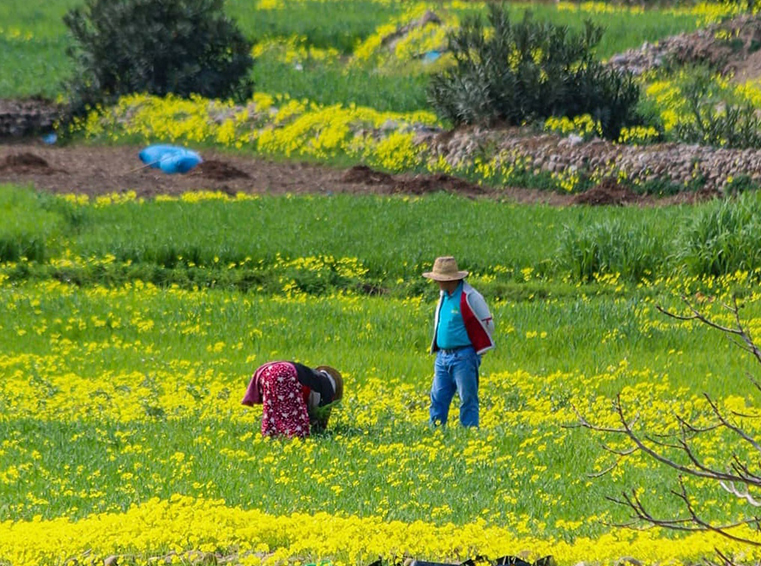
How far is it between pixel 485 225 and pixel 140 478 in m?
11.9

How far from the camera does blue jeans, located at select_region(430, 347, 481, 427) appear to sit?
1127cm

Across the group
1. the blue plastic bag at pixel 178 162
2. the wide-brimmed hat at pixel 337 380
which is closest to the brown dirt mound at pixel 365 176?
the blue plastic bag at pixel 178 162

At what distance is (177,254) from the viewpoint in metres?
19.5

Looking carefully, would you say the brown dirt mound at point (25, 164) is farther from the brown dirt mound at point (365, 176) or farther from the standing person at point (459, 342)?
the standing person at point (459, 342)

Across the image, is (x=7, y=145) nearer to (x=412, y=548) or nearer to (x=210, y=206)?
(x=210, y=206)

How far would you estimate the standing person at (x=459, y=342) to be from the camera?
11289mm

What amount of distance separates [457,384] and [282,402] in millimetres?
1685

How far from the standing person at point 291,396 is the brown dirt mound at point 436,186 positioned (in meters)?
13.3

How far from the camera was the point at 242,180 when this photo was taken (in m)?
25.3

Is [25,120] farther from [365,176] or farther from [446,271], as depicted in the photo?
[446,271]

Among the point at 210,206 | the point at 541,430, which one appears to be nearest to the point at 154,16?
the point at 210,206

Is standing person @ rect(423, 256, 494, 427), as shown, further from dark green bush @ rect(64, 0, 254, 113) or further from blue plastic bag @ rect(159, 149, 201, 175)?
dark green bush @ rect(64, 0, 254, 113)

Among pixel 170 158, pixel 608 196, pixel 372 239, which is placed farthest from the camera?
pixel 170 158

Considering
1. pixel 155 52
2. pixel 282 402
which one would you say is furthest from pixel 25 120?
pixel 282 402
